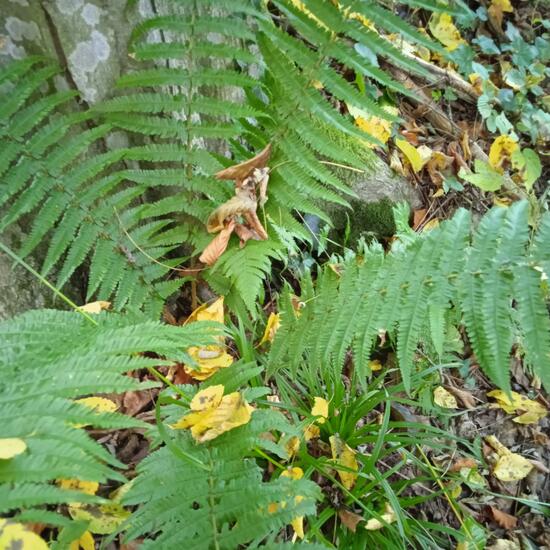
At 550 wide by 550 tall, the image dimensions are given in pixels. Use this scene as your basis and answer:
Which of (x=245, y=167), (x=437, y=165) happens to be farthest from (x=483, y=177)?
(x=245, y=167)

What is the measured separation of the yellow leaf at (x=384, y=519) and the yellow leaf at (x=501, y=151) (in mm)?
2015

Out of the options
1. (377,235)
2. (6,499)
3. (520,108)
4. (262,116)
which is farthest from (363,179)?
(6,499)

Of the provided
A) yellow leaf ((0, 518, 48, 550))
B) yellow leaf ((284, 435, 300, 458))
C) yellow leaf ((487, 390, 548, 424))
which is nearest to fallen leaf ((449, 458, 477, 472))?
yellow leaf ((487, 390, 548, 424))

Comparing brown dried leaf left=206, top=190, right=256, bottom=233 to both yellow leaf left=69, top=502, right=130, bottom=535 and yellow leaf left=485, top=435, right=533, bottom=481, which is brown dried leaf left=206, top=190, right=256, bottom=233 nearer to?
yellow leaf left=69, top=502, right=130, bottom=535

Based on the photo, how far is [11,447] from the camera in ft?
2.58

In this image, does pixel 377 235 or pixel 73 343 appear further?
pixel 377 235

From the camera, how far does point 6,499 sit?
750 mm

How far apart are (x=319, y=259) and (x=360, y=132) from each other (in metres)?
0.93

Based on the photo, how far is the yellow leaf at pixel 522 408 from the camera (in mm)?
2318

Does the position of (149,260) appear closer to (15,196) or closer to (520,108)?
(15,196)

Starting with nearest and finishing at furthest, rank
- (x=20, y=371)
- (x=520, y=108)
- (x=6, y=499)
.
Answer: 1. (x=6, y=499)
2. (x=20, y=371)
3. (x=520, y=108)

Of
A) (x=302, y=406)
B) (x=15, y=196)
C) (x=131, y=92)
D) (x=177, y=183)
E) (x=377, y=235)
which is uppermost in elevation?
(x=131, y=92)

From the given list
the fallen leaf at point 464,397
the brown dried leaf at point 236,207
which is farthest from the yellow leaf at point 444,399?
the brown dried leaf at point 236,207

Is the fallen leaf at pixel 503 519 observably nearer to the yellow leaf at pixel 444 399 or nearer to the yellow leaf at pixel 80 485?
the yellow leaf at pixel 444 399
